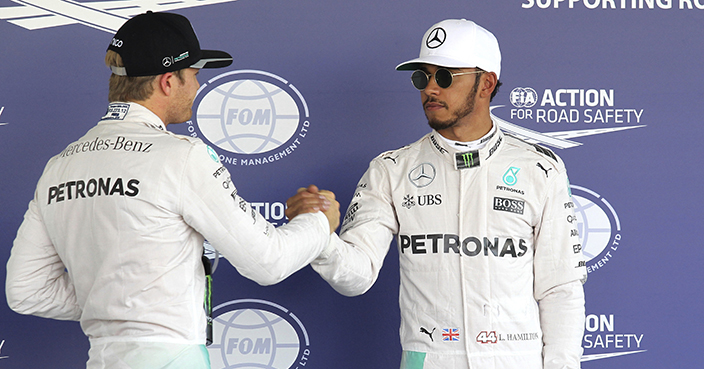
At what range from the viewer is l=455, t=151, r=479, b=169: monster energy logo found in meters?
1.83

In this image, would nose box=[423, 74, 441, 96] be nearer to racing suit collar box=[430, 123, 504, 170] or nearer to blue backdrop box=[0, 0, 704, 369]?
racing suit collar box=[430, 123, 504, 170]

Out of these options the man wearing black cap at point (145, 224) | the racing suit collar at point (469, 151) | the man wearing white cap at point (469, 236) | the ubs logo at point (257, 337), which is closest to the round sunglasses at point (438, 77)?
the man wearing white cap at point (469, 236)

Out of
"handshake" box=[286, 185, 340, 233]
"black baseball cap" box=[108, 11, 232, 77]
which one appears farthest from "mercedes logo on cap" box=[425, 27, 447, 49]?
"black baseball cap" box=[108, 11, 232, 77]

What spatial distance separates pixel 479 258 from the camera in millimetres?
1736

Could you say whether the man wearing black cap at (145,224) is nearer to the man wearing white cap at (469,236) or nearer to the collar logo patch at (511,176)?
the man wearing white cap at (469,236)

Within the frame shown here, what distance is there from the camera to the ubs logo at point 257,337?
224 centimetres

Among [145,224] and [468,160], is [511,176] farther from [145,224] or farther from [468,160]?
[145,224]

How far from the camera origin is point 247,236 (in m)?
1.38

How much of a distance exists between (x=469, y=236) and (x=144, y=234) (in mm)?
862

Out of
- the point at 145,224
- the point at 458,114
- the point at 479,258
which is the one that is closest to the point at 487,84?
the point at 458,114

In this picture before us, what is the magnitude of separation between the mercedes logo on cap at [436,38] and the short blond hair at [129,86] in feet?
2.66

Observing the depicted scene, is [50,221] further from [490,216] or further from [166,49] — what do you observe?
Answer: [490,216]

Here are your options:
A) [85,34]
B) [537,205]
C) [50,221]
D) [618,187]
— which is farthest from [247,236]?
[618,187]

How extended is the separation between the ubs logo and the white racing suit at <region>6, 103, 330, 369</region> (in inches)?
31.8
